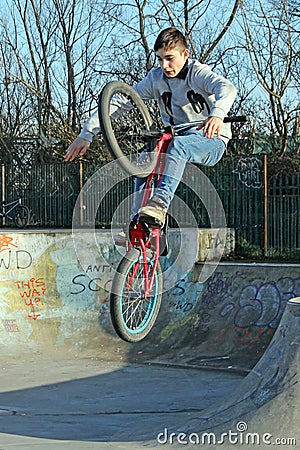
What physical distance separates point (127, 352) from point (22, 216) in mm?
8272

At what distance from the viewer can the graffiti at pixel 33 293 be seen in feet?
41.7

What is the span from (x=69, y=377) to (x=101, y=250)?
10.5 feet

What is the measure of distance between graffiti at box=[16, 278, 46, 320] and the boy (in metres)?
7.43

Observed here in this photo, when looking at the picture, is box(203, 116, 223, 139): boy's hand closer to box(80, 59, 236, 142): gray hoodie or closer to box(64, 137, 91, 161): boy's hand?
box(80, 59, 236, 142): gray hoodie

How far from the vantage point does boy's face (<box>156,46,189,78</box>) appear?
525 centimetres

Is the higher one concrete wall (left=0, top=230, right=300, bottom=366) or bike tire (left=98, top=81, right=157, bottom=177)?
bike tire (left=98, top=81, right=157, bottom=177)

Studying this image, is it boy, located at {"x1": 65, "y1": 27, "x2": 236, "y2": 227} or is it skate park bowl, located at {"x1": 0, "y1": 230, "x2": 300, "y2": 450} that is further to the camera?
skate park bowl, located at {"x1": 0, "y1": 230, "x2": 300, "y2": 450}

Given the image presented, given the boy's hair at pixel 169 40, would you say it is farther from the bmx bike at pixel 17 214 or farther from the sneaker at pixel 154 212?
the bmx bike at pixel 17 214

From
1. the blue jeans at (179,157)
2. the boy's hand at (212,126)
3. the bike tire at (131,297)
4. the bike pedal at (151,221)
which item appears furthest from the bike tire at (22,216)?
the boy's hand at (212,126)

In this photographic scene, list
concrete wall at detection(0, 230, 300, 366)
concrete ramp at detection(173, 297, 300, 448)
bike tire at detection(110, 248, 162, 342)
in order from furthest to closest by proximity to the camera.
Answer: concrete wall at detection(0, 230, 300, 366), concrete ramp at detection(173, 297, 300, 448), bike tire at detection(110, 248, 162, 342)

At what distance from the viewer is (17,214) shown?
19562mm

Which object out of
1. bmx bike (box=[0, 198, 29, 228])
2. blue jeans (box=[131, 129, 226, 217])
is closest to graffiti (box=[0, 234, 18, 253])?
bmx bike (box=[0, 198, 29, 228])

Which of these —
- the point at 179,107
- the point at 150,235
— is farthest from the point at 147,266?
the point at 179,107

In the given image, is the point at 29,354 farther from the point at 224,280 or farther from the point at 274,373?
the point at 274,373
